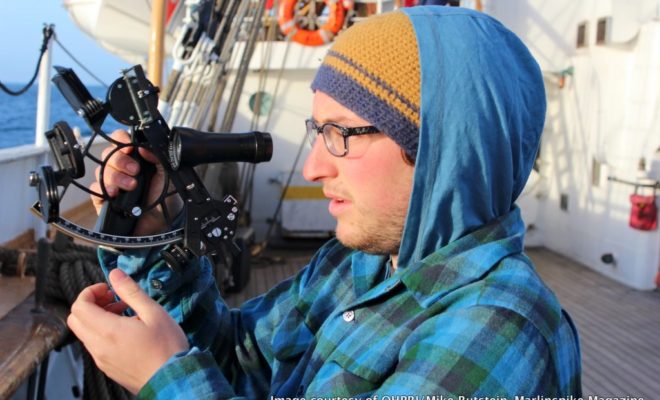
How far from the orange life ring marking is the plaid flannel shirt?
502 centimetres

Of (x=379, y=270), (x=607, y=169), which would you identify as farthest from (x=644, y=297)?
(x=379, y=270)

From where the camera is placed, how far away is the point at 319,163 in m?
0.89

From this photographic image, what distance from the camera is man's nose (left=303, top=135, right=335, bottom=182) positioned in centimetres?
88

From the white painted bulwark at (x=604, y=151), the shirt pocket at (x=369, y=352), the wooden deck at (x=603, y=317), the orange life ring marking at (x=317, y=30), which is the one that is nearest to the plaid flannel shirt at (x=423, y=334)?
the shirt pocket at (x=369, y=352)

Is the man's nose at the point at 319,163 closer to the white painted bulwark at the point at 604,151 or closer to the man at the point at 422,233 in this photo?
the man at the point at 422,233

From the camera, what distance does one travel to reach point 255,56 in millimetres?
5805

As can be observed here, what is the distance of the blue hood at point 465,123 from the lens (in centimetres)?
78

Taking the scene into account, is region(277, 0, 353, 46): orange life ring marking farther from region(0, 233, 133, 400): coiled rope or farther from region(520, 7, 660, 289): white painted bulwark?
region(0, 233, 133, 400): coiled rope

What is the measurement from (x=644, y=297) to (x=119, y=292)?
14.5 feet

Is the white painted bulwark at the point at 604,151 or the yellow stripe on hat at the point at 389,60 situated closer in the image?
the yellow stripe on hat at the point at 389,60

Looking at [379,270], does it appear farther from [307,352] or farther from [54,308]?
[54,308]

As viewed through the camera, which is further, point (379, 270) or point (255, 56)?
point (255, 56)

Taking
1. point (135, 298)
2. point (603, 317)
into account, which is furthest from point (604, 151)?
point (135, 298)

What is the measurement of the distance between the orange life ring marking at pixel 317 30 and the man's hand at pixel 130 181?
497cm
